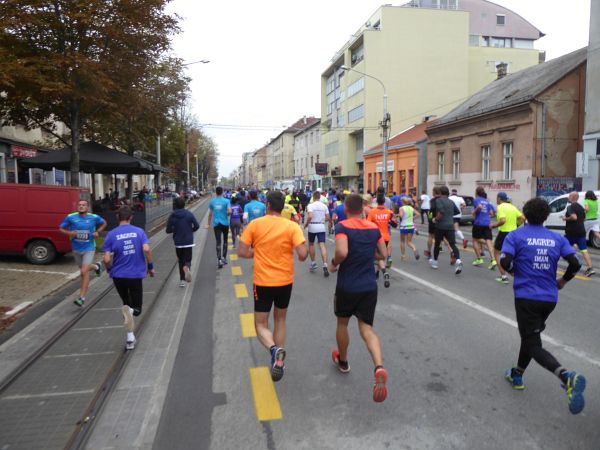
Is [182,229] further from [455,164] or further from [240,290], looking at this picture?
[455,164]

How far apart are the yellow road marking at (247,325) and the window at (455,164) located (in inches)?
986

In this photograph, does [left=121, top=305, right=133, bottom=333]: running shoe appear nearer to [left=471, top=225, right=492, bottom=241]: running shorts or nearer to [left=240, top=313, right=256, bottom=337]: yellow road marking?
[left=240, top=313, right=256, bottom=337]: yellow road marking

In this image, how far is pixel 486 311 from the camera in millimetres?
6668

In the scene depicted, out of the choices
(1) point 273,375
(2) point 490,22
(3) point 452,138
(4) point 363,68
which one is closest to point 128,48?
(1) point 273,375

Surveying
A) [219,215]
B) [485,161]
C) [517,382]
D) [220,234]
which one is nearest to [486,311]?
[517,382]

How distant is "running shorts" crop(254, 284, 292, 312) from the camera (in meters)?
4.42

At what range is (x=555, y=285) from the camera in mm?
3973

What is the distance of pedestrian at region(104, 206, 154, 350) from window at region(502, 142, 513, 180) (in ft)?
75.5

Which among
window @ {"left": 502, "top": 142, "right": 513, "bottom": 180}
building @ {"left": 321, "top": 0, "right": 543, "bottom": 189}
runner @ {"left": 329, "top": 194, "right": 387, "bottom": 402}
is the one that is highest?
building @ {"left": 321, "top": 0, "right": 543, "bottom": 189}

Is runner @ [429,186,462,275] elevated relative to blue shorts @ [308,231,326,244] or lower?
elevated

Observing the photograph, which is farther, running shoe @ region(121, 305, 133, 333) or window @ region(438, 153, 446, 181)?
window @ region(438, 153, 446, 181)

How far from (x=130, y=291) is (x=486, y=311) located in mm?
4733

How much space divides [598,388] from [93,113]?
49.5 feet

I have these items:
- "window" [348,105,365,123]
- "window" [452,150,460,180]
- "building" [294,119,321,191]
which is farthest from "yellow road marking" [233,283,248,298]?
"building" [294,119,321,191]
